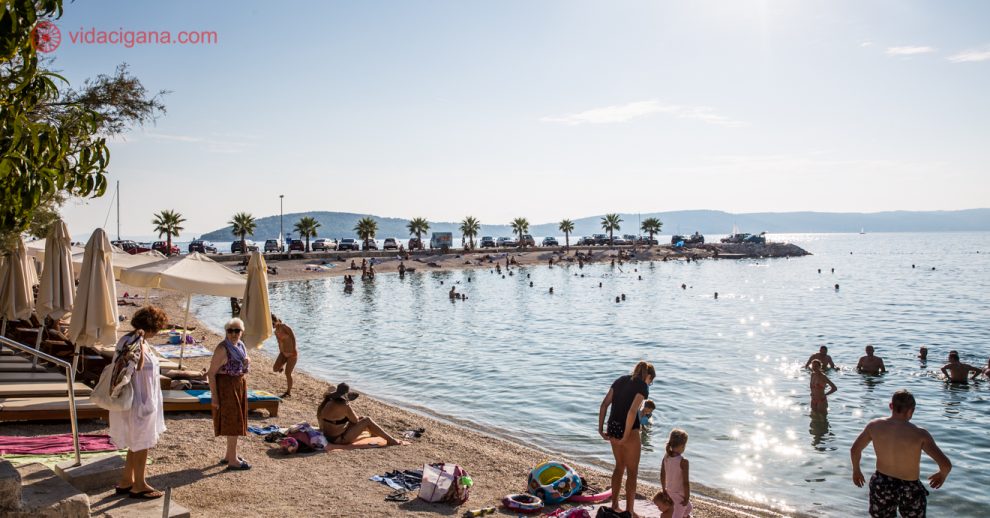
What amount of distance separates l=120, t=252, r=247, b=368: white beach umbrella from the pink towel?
3.42 m

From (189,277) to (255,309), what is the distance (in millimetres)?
1235

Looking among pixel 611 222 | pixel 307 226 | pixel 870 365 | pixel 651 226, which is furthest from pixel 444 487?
pixel 651 226

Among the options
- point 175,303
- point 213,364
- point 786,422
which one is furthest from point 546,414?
point 175,303

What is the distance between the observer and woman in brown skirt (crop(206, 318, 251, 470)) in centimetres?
777

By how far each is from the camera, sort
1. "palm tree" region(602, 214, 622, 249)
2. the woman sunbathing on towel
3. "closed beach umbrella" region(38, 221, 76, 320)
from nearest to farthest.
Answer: the woman sunbathing on towel → "closed beach umbrella" region(38, 221, 76, 320) → "palm tree" region(602, 214, 622, 249)

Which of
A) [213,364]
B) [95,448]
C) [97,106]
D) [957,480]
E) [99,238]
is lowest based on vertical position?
[957,480]

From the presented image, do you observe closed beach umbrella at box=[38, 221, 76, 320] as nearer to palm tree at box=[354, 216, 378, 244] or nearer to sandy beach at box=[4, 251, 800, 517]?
sandy beach at box=[4, 251, 800, 517]

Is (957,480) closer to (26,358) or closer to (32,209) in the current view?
(32,209)

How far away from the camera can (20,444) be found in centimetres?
778

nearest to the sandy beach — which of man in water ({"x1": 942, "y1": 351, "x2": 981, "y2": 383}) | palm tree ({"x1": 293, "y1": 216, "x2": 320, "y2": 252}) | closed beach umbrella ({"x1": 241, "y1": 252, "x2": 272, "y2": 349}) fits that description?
closed beach umbrella ({"x1": 241, "y1": 252, "x2": 272, "y2": 349})

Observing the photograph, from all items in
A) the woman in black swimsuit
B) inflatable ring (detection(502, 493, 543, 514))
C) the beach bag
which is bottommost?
inflatable ring (detection(502, 493, 543, 514))

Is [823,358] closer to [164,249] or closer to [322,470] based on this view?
[322,470]

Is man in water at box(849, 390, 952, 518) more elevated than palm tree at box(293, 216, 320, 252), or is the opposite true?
palm tree at box(293, 216, 320, 252)

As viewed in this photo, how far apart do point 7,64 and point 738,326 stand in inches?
1235
